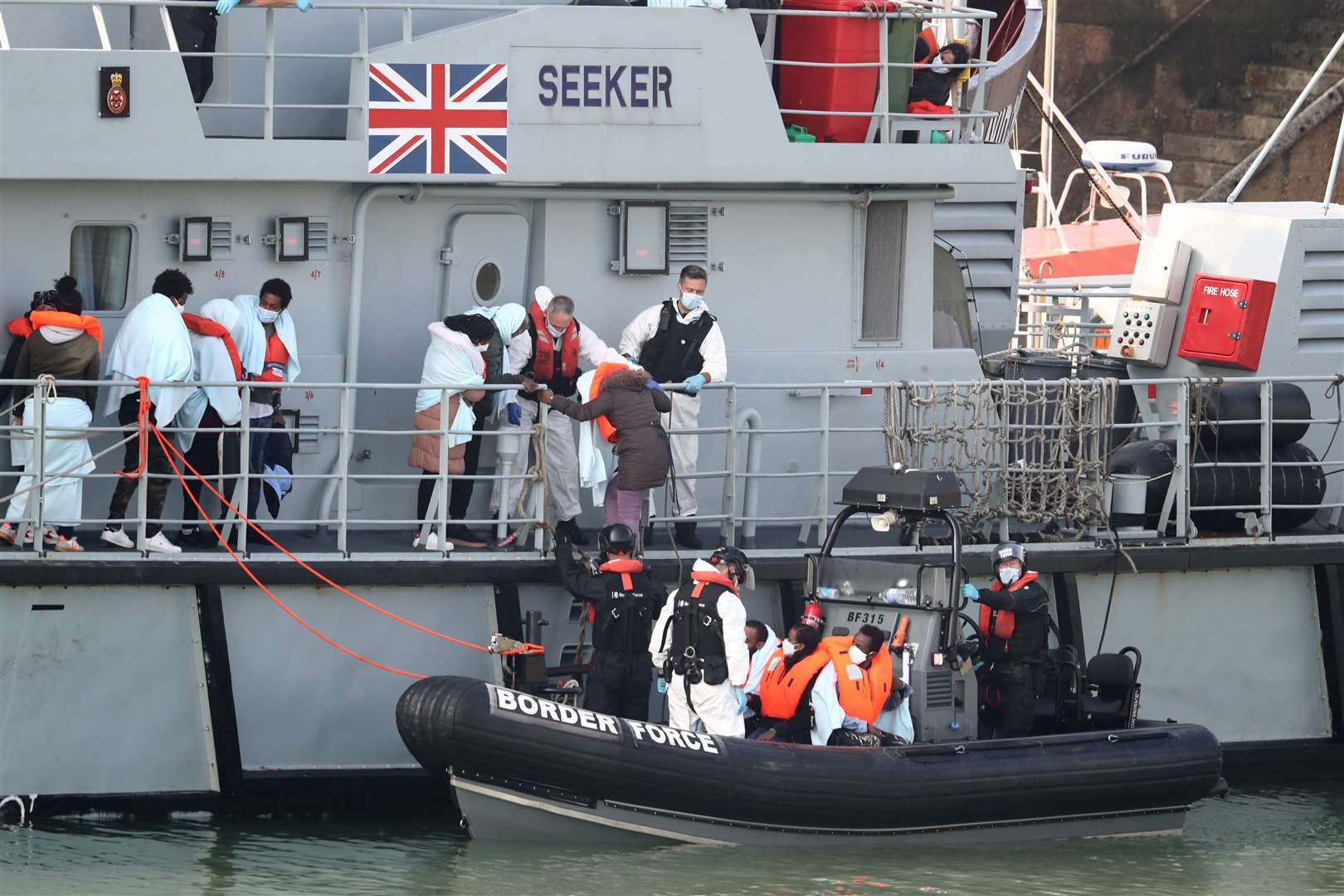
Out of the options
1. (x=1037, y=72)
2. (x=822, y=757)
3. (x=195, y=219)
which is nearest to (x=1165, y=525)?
(x=822, y=757)

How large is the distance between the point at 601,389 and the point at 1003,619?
2.59 m

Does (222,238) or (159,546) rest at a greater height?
(222,238)

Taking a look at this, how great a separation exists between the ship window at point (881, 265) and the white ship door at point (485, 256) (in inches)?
85.9

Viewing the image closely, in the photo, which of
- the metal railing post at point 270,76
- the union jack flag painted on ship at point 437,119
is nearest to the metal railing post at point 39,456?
the metal railing post at point 270,76

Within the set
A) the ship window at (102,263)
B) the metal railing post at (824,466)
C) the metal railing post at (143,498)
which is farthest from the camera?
the metal railing post at (824,466)

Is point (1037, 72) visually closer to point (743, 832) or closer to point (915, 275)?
point (915, 275)

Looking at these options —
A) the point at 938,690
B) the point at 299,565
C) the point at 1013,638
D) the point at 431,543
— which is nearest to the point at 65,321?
the point at 299,565

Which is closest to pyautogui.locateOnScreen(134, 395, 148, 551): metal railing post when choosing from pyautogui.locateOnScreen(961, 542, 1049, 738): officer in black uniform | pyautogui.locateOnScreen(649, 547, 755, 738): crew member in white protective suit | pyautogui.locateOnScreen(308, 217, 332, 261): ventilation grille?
pyautogui.locateOnScreen(308, 217, 332, 261): ventilation grille

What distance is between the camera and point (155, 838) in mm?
10227

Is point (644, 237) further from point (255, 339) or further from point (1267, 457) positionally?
point (1267, 457)

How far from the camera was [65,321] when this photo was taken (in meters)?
10.5

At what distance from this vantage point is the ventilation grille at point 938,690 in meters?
10.6

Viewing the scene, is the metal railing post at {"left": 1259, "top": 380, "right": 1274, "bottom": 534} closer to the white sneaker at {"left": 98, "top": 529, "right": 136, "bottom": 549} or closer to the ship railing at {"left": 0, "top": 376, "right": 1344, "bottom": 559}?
the ship railing at {"left": 0, "top": 376, "right": 1344, "bottom": 559}

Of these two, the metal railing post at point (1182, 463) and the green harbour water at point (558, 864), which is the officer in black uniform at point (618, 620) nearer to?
the green harbour water at point (558, 864)
